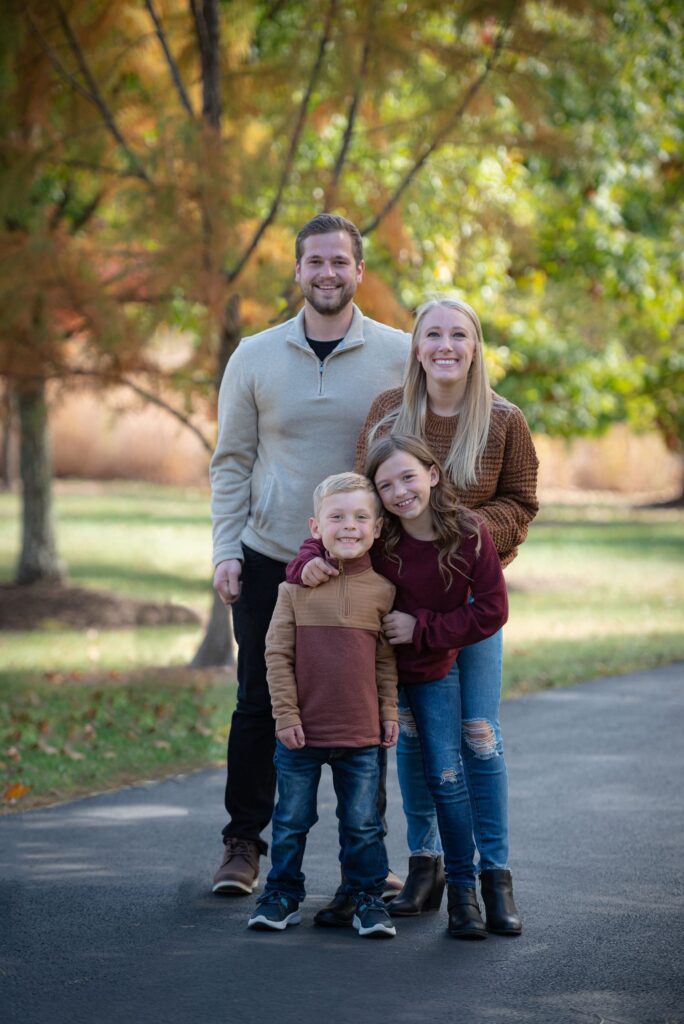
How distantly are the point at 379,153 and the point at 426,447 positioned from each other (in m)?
7.44

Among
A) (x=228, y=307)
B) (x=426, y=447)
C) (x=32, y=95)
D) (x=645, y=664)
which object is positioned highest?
(x=32, y=95)

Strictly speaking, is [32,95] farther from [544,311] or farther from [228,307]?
[544,311]

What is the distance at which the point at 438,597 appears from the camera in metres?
4.36

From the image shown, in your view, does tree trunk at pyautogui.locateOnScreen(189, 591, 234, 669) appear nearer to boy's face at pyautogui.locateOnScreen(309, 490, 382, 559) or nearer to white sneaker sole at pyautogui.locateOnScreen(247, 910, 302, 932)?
white sneaker sole at pyautogui.locateOnScreen(247, 910, 302, 932)

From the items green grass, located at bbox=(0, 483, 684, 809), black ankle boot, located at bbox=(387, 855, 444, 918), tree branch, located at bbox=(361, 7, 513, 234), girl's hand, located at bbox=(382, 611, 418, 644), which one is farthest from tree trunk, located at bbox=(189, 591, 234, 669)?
girl's hand, located at bbox=(382, 611, 418, 644)

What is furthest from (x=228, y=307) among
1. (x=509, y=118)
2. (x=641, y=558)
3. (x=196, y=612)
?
(x=641, y=558)

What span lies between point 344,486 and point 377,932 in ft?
4.42

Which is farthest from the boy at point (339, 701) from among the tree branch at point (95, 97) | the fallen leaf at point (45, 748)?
the tree branch at point (95, 97)

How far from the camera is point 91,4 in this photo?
909 centimetres

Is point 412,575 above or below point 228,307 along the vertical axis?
below

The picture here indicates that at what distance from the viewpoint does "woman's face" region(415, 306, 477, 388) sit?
4457 mm

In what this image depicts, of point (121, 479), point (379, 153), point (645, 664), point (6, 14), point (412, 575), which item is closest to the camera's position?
point (412, 575)

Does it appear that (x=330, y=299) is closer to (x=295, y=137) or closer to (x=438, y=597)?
(x=438, y=597)

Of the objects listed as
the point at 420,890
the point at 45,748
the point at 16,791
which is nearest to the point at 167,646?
the point at 45,748
